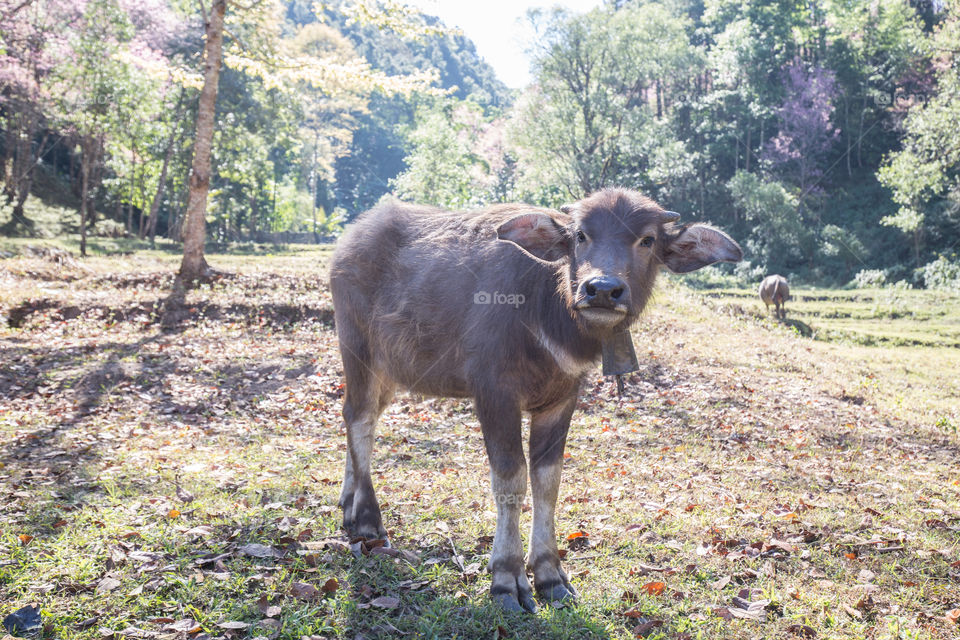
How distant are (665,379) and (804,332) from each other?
11246 mm

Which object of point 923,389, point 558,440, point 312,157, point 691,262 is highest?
point 312,157

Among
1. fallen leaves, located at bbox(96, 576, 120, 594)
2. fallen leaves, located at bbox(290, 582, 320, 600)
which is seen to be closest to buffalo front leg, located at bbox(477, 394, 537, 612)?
fallen leaves, located at bbox(290, 582, 320, 600)

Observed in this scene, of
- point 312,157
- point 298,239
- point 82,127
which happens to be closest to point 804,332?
point 82,127

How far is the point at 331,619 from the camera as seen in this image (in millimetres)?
3416

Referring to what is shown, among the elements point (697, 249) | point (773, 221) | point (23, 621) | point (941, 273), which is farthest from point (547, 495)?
point (773, 221)

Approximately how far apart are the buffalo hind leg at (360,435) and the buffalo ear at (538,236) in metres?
1.54

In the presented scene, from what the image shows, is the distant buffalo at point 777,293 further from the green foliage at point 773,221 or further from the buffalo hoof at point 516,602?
the buffalo hoof at point 516,602

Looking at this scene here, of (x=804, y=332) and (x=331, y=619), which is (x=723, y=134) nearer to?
(x=804, y=332)

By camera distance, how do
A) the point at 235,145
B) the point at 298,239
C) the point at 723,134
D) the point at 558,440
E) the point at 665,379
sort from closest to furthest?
the point at 558,440, the point at 665,379, the point at 235,145, the point at 723,134, the point at 298,239

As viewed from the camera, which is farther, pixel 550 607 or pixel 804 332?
pixel 804 332

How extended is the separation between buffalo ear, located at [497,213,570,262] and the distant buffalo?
1819 cm

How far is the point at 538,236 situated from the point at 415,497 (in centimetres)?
253

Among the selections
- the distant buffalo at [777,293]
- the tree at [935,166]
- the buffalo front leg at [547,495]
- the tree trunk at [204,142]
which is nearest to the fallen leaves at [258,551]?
the buffalo front leg at [547,495]

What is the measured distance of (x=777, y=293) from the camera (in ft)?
65.8
